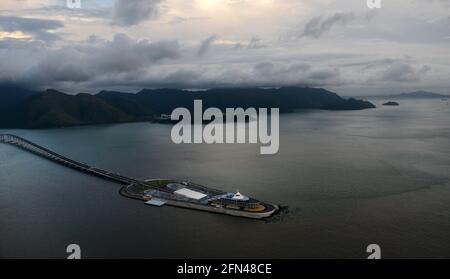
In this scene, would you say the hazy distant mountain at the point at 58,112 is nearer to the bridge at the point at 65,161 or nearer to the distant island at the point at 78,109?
the distant island at the point at 78,109

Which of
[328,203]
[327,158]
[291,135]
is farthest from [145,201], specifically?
[291,135]

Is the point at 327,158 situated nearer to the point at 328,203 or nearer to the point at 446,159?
the point at 446,159

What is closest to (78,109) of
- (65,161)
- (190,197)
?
(65,161)

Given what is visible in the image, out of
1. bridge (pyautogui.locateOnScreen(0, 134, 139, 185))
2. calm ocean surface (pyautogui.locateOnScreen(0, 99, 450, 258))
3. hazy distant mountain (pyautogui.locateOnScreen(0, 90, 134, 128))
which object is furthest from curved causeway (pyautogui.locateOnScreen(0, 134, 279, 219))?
hazy distant mountain (pyautogui.locateOnScreen(0, 90, 134, 128))

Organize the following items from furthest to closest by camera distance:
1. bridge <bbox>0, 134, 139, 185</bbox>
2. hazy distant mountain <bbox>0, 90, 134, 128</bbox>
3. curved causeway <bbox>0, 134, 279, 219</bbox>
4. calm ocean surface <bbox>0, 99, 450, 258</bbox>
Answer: hazy distant mountain <bbox>0, 90, 134, 128</bbox> < bridge <bbox>0, 134, 139, 185</bbox> < curved causeway <bbox>0, 134, 279, 219</bbox> < calm ocean surface <bbox>0, 99, 450, 258</bbox>

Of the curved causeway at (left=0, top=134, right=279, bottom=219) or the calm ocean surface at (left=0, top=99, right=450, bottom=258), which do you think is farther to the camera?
the curved causeway at (left=0, top=134, right=279, bottom=219)

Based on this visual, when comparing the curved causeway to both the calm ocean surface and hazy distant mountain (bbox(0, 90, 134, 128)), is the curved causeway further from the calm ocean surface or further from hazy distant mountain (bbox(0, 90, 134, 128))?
hazy distant mountain (bbox(0, 90, 134, 128))

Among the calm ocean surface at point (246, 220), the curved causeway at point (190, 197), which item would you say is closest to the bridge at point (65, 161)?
the curved causeway at point (190, 197)
